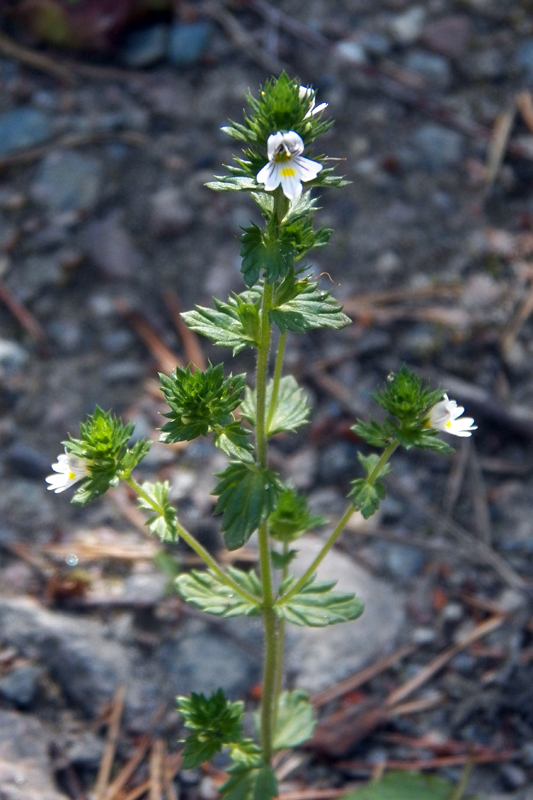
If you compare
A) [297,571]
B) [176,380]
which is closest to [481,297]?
[297,571]

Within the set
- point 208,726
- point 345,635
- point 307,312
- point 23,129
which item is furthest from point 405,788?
point 23,129

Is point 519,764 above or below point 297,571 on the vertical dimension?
below

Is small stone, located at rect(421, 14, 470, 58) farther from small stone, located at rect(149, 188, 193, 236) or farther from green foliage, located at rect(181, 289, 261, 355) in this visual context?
green foliage, located at rect(181, 289, 261, 355)

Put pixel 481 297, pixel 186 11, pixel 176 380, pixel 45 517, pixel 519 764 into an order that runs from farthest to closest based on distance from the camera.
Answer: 1. pixel 186 11
2. pixel 481 297
3. pixel 45 517
4. pixel 519 764
5. pixel 176 380

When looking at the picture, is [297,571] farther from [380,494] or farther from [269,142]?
[269,142]

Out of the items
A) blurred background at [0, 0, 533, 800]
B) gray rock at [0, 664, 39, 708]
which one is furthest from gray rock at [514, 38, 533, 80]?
gray rock at [0, 664, 39, 708]

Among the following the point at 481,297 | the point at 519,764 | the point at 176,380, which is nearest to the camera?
the point at 176,380
